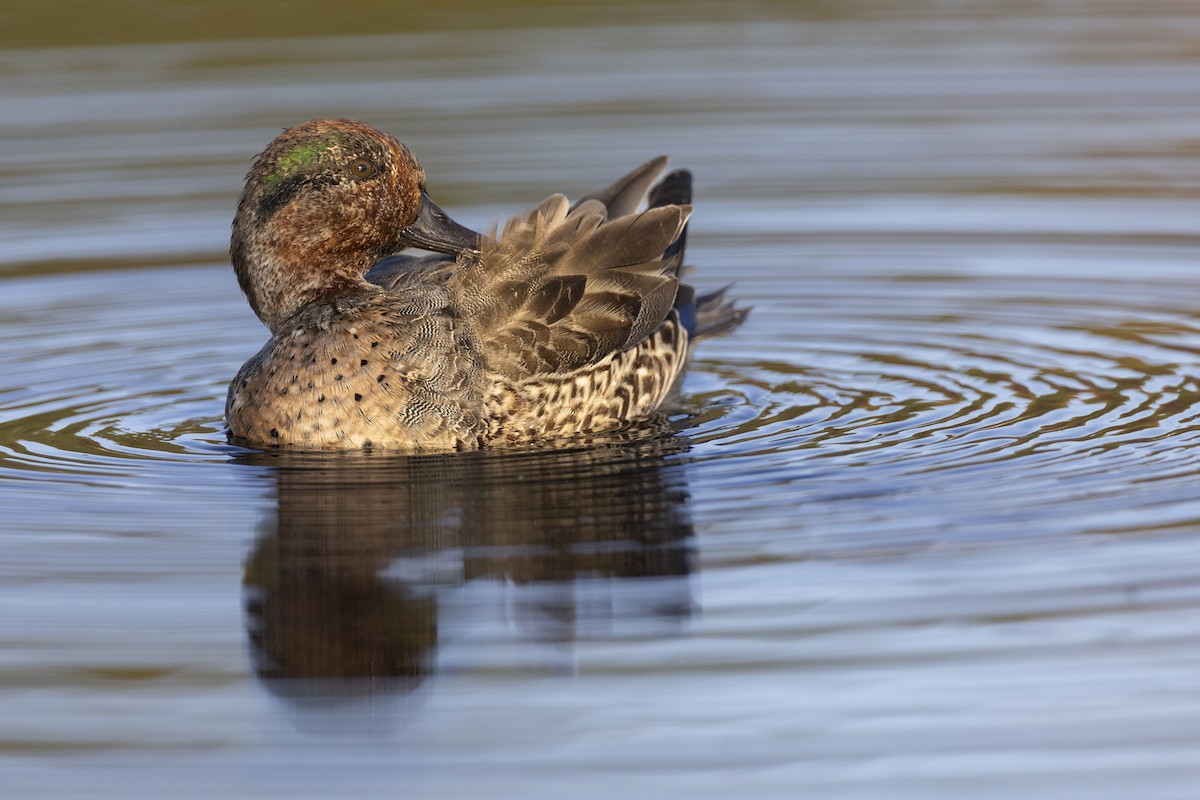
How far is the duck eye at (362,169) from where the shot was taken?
8.20 meters

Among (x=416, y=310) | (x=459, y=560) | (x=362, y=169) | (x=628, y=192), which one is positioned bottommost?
(x=459, y=560)

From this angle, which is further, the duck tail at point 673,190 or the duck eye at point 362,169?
the duck tail at point 673,190

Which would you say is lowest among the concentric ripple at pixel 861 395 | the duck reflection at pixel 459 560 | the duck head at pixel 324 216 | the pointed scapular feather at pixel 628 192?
the duck reflection at pixel 459 560

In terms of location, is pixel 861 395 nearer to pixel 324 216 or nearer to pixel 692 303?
pixel 692 303

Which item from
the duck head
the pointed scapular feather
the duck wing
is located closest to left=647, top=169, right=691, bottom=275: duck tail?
the pointed scapular feather

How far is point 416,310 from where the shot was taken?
8109 millimetres

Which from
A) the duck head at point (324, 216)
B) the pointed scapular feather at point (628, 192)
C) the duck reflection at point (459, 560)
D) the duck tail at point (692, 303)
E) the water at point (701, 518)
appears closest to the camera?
the water at point (701, 518)

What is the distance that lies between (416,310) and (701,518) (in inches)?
72.5

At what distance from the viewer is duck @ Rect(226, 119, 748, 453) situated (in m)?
7.93

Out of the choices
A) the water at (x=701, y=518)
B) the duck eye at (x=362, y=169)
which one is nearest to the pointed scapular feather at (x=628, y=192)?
the water at (x=701, y=518)

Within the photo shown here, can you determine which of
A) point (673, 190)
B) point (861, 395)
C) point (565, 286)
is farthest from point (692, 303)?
point (565, 286)

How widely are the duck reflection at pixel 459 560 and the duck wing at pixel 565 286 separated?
1.57 feet

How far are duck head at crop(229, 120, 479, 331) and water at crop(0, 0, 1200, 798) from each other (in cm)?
77

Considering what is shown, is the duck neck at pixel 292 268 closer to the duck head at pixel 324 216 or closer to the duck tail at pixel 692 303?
the duck head at pixel 324 216
